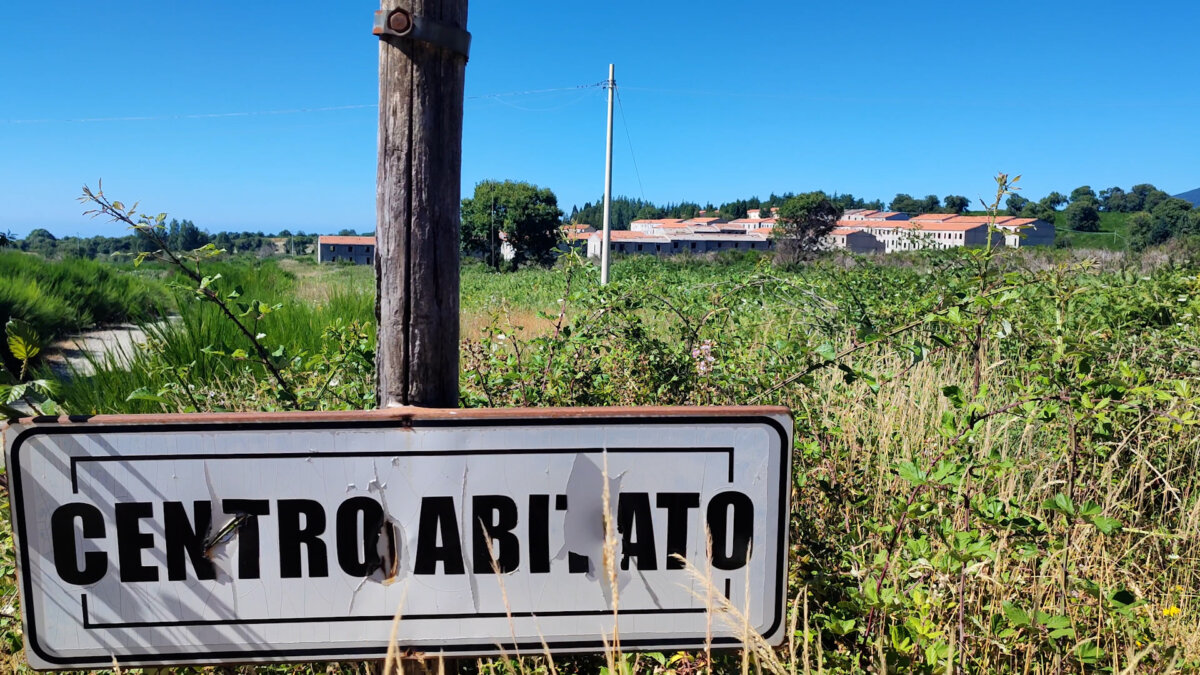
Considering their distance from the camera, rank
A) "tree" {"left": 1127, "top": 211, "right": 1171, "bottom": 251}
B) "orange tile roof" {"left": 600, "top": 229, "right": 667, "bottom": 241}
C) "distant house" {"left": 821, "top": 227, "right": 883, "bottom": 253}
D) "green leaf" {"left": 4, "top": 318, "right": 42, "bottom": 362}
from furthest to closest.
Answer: "orange tile roof" {"left": 600, "top": 229, "right": 667, "bottom": 241} → "distant house" {"left": 821, "top": 227, "right": 883, "bottom": 253} → "tree" {"left": 1127, "top": 211, "right": 1171, "bottom": 251} → "green leaf" {"left": 4, "top": 318, "right": 42, "bottom": 362}

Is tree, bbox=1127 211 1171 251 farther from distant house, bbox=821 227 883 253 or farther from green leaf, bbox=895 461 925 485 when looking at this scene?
green leaf, bbox=895 461 925 485

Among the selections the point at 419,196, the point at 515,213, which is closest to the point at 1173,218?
the point at 515,213

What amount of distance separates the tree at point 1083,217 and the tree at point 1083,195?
15.6 ft

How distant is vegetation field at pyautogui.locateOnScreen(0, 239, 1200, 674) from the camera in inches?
73.2

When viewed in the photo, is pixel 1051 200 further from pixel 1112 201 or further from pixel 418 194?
pixel 1112 201

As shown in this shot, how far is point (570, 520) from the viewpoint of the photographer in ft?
4.40

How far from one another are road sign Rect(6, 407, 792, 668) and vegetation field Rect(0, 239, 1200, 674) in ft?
0.43

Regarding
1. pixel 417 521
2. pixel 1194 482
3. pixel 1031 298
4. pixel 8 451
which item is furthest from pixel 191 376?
pixel 1031 298

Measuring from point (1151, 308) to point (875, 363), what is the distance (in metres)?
2.15

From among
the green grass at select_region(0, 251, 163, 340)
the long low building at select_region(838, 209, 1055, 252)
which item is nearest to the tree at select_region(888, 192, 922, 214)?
the long low building at select_region(838, 209, 1055, 252)

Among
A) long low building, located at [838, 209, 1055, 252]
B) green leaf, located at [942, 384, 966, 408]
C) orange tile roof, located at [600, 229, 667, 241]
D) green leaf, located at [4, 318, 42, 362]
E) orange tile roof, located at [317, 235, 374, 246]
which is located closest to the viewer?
green leaf, located at [4, 318, 42, 362]

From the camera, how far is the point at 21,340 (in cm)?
155

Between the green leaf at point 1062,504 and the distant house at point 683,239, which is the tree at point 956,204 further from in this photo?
the green leaf at point 1062,504

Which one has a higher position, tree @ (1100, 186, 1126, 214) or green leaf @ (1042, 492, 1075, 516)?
tree @ (1100, 186, 1126, 214)
